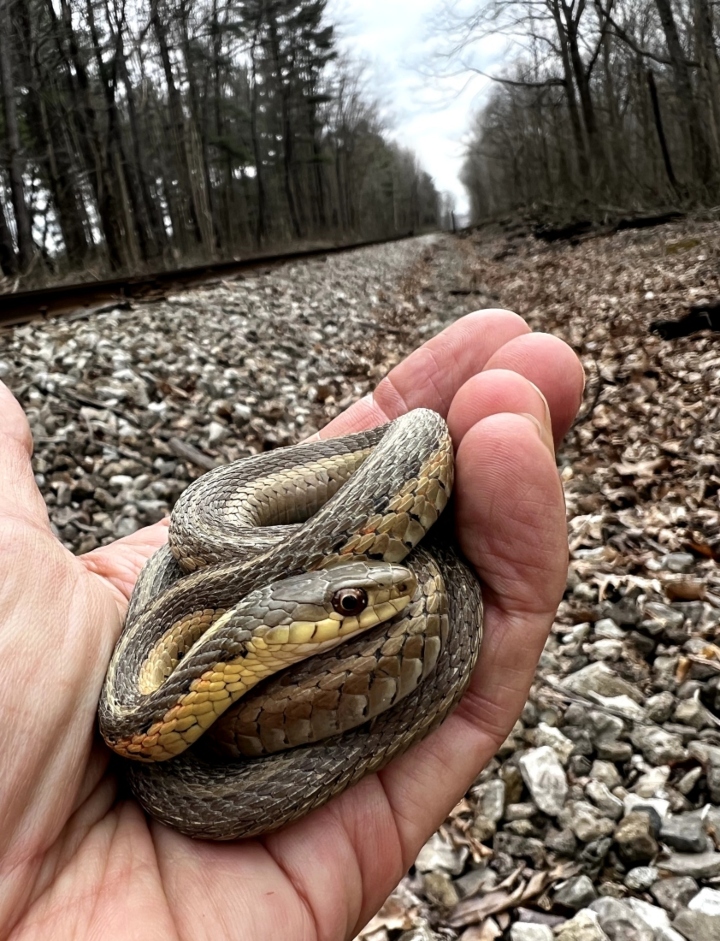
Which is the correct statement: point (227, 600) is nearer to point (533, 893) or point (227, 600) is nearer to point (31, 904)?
point (31, 904)

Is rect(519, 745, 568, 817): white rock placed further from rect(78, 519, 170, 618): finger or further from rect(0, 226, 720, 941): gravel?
rect(78, 519, 170, 618): finger

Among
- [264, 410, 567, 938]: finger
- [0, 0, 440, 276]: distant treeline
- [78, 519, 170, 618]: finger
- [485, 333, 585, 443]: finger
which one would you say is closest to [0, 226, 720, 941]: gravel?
[264, 410, 567, 938]: finger

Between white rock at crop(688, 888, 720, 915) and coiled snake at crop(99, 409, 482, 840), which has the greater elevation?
coiled snake at crop(99, 409, 482, 840)

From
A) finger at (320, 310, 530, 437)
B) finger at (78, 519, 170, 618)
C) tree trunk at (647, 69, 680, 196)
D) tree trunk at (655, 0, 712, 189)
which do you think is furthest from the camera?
tree trunk at (647, 69, 680, 196)

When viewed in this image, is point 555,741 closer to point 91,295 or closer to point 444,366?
point 444,366

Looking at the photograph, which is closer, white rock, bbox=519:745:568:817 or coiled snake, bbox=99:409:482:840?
coiled snake, bbox=99:409:482:840

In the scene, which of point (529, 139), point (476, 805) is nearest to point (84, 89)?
point (476, 805)

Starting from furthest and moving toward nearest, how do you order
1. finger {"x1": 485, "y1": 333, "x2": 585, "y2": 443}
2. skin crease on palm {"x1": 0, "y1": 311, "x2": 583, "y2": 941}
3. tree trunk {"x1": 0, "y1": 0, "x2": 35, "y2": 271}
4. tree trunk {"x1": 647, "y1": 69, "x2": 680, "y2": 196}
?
1. tree trunk {"x1": 647, "y1": 69, "x2": 680, "y2": 196}
2. tree trunk {"x1": 0, "y1": 0, "x2": 35, "y2": 271}
3. finger {"x1": 485, "y1": 333, "x2": 585, "y2": 443}
4. skin crease on palm {"x1": 0, "y1": 311, "x2": 583, "y2": 941}

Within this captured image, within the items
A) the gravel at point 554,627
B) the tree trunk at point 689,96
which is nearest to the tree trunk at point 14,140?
the gravel at point 554,627

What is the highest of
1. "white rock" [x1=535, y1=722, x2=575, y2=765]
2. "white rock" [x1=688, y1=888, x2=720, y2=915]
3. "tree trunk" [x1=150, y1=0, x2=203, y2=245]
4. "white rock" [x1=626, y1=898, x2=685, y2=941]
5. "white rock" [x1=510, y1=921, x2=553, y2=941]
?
"tree trunk" [x1=150, y1=0, x2=203, y2=245]
